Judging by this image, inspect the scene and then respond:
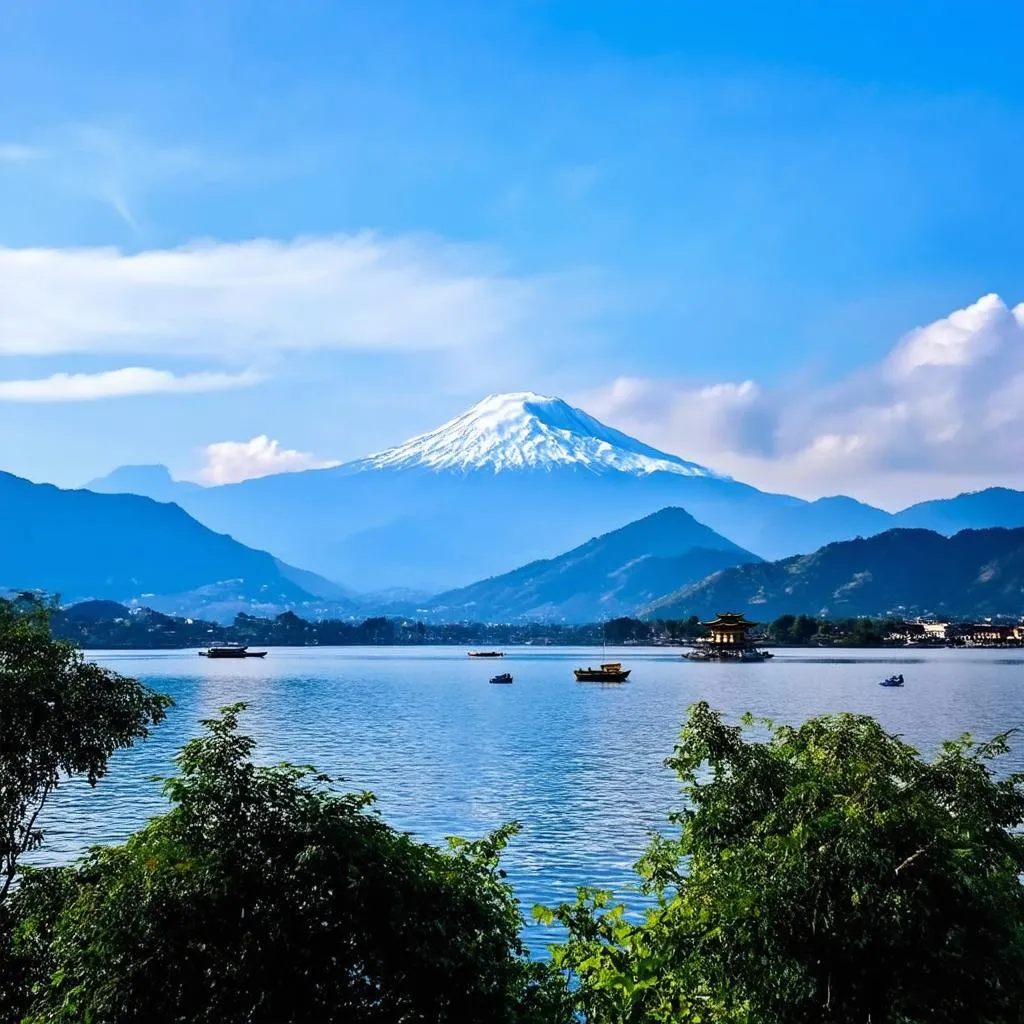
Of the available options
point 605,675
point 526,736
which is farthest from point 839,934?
point 605,675

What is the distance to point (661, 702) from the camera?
8956 centimetres

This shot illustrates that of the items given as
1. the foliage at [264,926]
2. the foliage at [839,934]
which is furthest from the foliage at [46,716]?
the foliage at [839,934]

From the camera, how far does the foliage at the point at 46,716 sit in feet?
48.1

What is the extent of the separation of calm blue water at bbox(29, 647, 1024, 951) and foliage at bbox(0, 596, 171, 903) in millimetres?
4989

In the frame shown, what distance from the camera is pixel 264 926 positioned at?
904 centimetres

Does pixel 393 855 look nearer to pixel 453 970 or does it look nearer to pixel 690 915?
pixel 453 970

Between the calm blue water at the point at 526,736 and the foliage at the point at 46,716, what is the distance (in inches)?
196

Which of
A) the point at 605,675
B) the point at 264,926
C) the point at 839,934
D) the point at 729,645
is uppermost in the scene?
the point at 264,926

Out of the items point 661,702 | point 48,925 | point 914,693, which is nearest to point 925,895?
point 48,925

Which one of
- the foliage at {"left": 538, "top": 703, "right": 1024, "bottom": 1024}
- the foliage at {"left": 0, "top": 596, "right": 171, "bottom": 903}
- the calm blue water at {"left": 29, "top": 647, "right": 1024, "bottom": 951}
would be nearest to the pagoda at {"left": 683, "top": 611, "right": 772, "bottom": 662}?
the calm blue water at {"left": 29, "top": 647, "right": 1024, "bottom": 951}

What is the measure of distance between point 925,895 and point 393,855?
469 cm

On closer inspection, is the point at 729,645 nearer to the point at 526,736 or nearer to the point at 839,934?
the point at 526,736

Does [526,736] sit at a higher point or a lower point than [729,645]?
lower

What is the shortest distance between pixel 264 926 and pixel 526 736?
57.6 m
